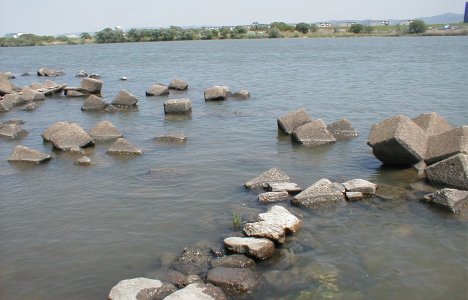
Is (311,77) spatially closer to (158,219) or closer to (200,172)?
(200,172)

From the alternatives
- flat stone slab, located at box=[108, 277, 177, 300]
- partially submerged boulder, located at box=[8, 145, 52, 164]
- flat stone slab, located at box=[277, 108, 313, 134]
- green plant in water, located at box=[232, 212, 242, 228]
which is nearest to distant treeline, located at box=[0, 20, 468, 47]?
flat stone slab, located at box=[277, 108, 313, 134]

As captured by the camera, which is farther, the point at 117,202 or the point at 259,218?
the point at 117,202

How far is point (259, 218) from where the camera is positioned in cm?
960

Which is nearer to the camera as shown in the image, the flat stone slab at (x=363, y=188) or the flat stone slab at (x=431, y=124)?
the flat stone slab at (x=363, y=188)

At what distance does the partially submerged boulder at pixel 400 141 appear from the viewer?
12.8 metres

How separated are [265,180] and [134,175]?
3828 millimetres

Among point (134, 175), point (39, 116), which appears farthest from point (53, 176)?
point (39, 116)

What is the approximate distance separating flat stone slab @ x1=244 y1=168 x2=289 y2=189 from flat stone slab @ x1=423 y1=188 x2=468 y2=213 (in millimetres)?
3594

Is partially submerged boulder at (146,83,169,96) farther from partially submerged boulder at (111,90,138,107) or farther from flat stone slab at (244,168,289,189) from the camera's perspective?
flat stone slab at (244,168,289,189)

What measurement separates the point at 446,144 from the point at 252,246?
23.0ft

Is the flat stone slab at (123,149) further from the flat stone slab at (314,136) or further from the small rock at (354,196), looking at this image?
the small rock at (354,196)

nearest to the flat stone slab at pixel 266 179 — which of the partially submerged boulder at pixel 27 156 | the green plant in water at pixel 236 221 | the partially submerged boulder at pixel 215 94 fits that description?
the green plant in water at pixel 236 221

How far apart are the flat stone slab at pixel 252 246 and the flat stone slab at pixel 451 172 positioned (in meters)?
5.45

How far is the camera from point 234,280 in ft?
25.0
